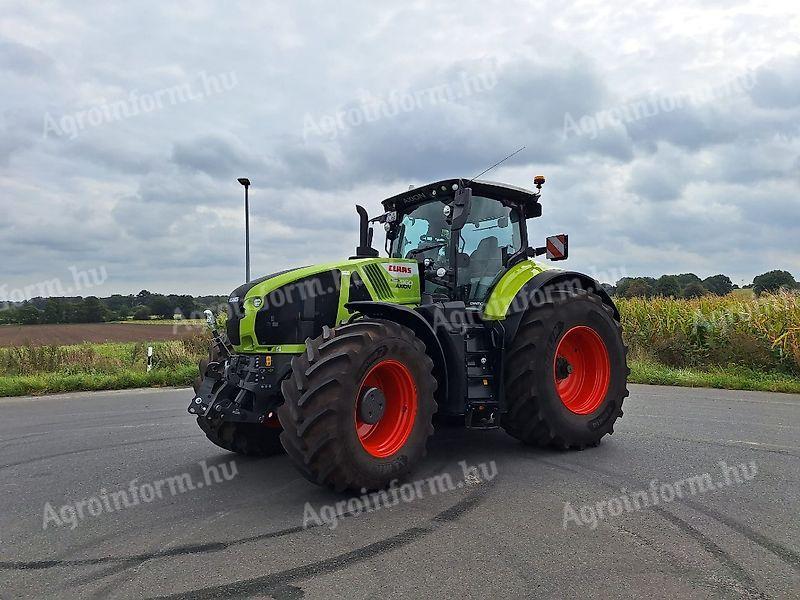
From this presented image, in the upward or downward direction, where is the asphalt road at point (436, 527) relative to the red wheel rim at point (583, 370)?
downward

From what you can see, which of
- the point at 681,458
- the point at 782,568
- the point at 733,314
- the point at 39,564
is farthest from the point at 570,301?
the point at 733,314

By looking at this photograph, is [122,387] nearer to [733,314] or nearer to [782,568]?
[782,568]

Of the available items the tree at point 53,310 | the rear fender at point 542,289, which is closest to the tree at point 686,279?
the rear fender at point 542,289

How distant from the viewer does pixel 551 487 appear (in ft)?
14.8

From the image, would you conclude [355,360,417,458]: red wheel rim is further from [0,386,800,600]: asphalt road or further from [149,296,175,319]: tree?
[149,296,175,319]: tree

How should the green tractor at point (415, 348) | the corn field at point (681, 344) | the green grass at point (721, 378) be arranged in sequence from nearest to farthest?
the green tractor at point (415, 348) → the green grass at point (721, 378) → the corn field at point (681, 344)

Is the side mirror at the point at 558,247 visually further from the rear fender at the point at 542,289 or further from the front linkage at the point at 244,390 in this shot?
the front linkage at the point at 244,390

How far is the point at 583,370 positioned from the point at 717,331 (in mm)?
8653

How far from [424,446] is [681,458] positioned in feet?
8.24

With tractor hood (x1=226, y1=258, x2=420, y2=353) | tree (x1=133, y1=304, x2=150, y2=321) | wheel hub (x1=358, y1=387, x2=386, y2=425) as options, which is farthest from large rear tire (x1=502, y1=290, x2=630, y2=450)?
tree (x1=133, y1=304, x2=150, y2=321)

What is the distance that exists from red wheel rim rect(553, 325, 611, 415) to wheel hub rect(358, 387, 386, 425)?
Result: 234 centimetres

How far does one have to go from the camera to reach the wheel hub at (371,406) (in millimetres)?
4227

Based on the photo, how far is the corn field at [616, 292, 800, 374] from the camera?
12.1 meters

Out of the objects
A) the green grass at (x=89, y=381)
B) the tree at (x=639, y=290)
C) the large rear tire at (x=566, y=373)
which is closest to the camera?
the large rear tire at (x=566, y=373)
